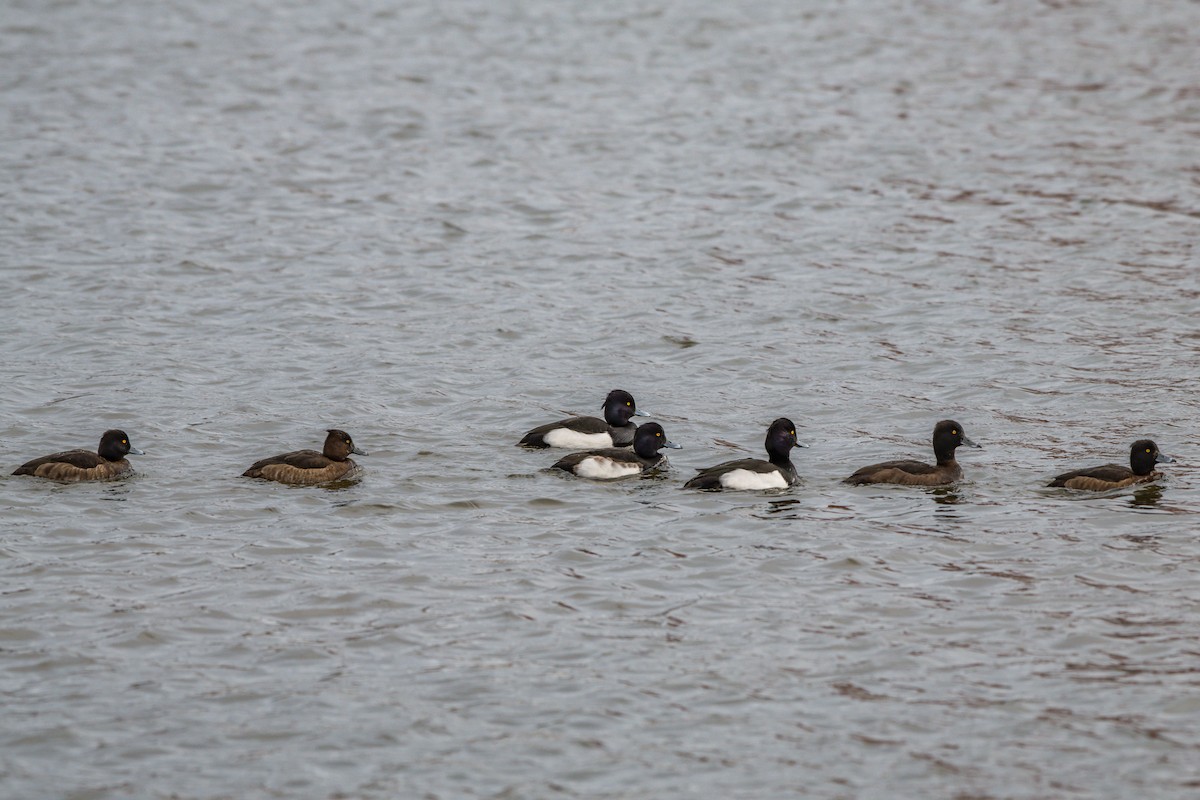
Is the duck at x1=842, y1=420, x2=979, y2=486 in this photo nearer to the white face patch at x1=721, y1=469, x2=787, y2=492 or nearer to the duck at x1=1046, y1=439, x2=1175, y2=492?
the white face patch at x1=721, y1=469, x2=787, y2=492

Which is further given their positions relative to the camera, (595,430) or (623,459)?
(595,430)

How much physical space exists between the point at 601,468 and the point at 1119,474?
4812mm

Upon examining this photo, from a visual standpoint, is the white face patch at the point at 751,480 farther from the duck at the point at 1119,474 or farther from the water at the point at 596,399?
the duck at the point at 1119,474

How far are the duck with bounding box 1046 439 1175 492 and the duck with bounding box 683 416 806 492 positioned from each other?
2.44 m

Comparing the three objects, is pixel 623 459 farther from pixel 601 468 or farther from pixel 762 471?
pixel 762 471

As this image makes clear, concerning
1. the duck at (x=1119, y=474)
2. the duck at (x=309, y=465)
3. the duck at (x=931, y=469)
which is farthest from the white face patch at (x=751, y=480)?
the duck at (x=309, y=465)

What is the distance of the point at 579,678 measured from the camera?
11.1 meters

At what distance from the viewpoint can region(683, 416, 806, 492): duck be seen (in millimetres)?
14805

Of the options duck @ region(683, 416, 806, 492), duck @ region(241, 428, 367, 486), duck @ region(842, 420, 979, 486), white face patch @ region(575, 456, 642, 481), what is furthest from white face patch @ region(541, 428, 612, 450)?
duck @ region(842, 420, 979, 486)

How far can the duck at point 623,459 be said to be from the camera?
15.5 m

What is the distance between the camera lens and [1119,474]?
14.7 m

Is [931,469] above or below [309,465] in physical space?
below

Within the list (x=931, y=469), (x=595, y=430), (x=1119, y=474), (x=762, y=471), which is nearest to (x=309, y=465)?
(x=595, y=430)

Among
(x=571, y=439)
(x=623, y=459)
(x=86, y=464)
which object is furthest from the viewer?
(x=571, y=439)
